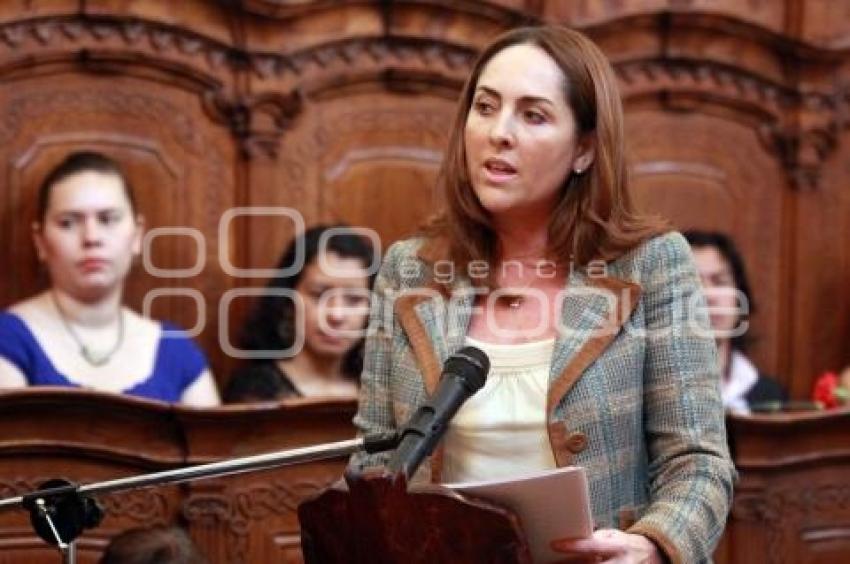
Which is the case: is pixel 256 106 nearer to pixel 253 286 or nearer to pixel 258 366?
pixel 253 286

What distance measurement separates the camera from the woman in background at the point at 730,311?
332 centimetres

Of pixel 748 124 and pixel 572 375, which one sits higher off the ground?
pixel 748 124

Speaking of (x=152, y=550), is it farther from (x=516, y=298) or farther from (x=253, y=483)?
Result: (x=516, y=298)

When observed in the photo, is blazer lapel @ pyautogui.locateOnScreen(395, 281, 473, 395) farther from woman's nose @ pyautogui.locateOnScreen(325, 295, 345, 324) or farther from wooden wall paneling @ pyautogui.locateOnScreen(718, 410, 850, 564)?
woman's nose @ pyautogui.locateOnScreen(325, 295, 345, 324)

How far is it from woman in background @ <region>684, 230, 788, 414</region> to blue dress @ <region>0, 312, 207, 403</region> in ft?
3.73

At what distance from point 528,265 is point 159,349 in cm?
167

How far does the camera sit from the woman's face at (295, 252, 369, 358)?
310 centimetres

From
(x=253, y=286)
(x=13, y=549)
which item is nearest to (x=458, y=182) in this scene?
(x=13, y=549)

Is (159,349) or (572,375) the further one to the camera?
(159,349)

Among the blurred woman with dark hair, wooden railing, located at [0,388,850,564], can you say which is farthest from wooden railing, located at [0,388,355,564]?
the blurred woman with dark hair

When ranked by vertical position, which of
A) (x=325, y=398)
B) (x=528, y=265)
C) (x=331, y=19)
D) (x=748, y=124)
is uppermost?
(x=331, y=19)

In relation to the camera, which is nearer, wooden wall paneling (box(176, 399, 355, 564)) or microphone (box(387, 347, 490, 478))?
microphone (box(387, 347, 490, 478))

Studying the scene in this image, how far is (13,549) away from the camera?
236 cm

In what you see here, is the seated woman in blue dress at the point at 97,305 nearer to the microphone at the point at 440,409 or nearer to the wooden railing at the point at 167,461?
the wooden railing at the point at 167,461
